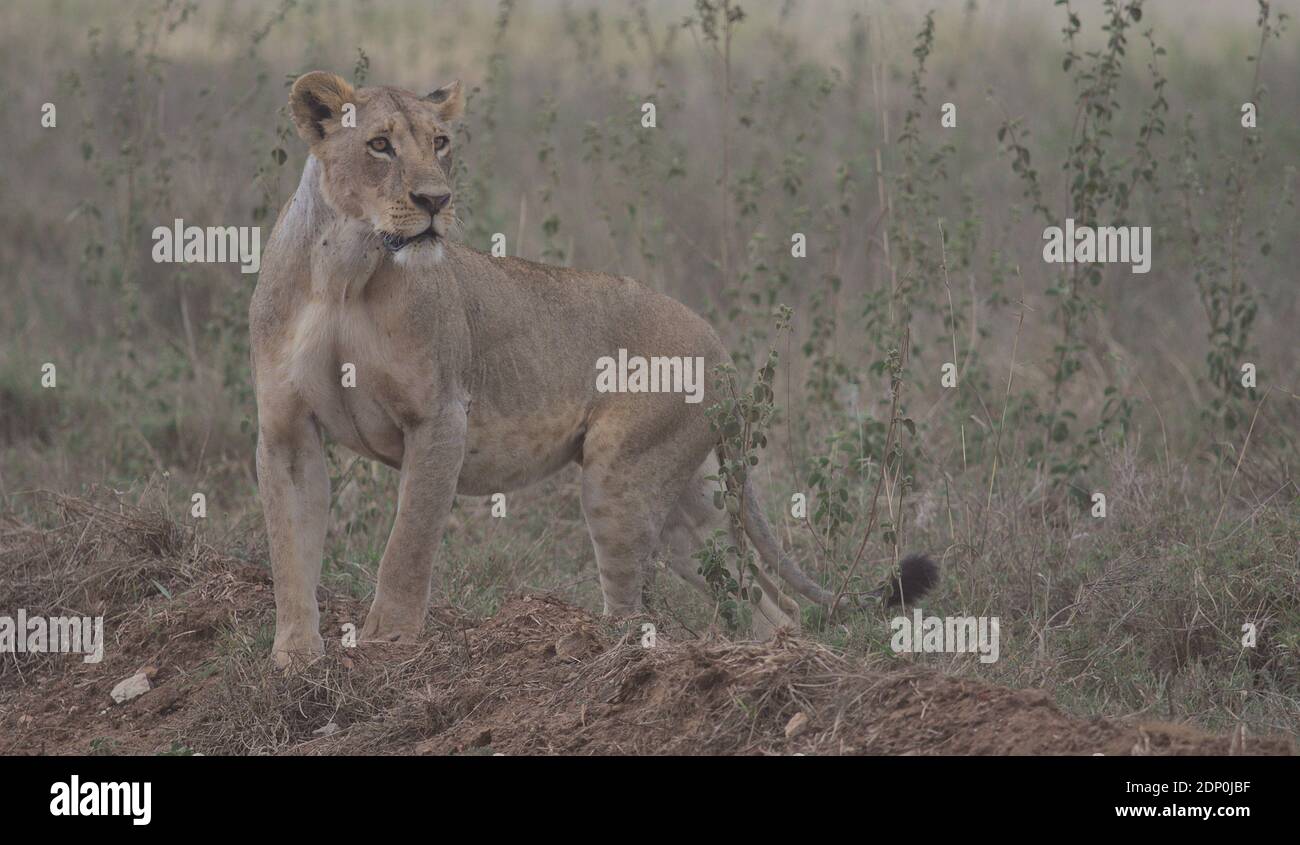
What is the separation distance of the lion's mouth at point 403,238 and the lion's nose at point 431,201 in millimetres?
57

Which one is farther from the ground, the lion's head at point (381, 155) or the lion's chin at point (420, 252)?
the lion's head at point (381, 155)

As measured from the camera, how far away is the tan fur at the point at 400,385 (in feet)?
18.7

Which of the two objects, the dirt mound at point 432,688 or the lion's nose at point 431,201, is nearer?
the dirt mound at point 432,688

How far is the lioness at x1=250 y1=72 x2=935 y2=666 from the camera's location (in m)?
5.71

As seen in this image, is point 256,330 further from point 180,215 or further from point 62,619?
point 180,215

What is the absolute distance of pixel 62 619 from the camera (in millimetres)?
6199

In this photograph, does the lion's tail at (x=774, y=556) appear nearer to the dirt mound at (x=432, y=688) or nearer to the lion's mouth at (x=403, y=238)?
the dirt mound at (x=432, y=688)

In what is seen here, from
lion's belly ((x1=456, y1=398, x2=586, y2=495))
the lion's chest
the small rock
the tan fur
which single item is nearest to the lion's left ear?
the tan fur

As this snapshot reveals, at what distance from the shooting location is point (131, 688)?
580 cm

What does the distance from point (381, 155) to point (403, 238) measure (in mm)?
306

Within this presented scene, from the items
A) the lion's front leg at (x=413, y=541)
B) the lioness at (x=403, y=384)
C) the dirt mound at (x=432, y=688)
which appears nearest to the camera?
the dirt mound at (x=432, y=688)

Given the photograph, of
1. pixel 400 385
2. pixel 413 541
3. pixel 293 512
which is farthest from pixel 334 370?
pixel 413 541

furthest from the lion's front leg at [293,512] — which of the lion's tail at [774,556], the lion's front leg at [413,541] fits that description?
the lion's tail at [774,556]
